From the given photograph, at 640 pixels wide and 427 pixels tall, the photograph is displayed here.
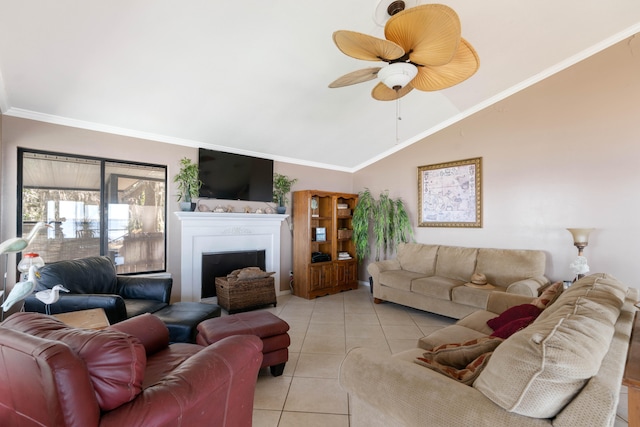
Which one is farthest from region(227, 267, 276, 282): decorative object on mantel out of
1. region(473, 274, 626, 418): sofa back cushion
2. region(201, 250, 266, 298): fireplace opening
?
region(473, 274, 626, 418): sofa back cushion

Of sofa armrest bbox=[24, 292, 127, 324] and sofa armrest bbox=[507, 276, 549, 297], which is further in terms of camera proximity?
sofa armrest bbox=[507, 276, 549, 297]

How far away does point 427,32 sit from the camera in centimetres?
168

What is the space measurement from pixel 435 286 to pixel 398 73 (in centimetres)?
275

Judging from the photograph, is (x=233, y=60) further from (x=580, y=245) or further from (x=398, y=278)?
(x=580, y=245)

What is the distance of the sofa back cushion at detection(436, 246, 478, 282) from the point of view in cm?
410

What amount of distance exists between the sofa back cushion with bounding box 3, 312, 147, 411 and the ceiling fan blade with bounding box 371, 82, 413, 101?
2.35 m

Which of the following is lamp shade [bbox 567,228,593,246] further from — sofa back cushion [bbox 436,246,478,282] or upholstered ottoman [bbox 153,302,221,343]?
upholstered ottoman [bbox 153,302,221,343]

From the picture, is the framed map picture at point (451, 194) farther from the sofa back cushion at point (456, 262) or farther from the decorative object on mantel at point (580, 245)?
the decorative object on mantel at point (580, 245)

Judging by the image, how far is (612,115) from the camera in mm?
3326

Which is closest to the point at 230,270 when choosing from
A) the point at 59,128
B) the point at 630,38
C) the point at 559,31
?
the point at 59,128

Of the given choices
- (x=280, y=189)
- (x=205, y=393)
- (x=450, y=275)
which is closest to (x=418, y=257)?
(x=450, y=275)

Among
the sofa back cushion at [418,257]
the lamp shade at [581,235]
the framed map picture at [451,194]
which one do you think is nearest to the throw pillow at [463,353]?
the lamp shade at [581,235]

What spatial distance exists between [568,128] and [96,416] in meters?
4.93

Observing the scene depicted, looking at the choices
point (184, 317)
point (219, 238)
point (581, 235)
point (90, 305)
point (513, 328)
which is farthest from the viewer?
point (219, 238)
